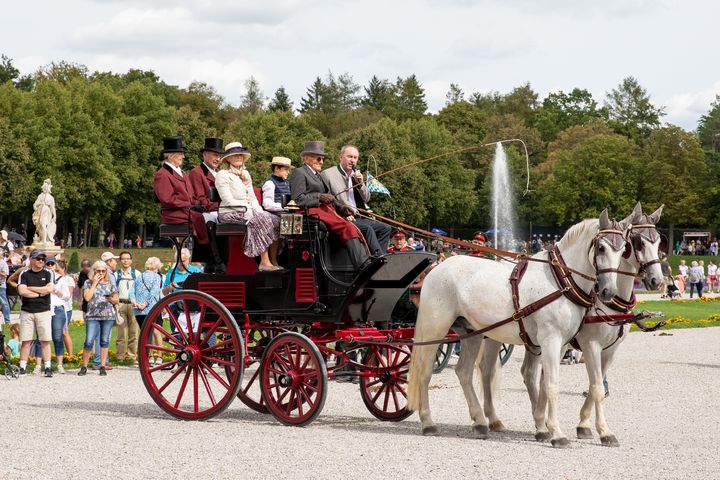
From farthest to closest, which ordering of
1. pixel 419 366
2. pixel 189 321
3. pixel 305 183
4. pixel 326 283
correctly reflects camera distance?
pixel 189 321 < pixel 305 183 < pixel 326 283 < pixel 419 366

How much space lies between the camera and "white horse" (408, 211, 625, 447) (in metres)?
10.1

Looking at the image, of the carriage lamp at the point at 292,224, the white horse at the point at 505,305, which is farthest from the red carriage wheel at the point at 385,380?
the carriage lamp at the point at 292,224

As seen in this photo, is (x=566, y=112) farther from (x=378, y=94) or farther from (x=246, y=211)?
(x=246, y=211)

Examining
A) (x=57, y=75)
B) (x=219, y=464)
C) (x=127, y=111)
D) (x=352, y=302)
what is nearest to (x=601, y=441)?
(x=352, y=302)

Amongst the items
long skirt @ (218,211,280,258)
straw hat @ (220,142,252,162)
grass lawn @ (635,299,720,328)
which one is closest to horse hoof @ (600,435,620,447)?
long skirt @ (218,211,280,258)

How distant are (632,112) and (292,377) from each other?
99.6m

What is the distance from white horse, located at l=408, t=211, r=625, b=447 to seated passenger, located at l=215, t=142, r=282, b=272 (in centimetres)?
178

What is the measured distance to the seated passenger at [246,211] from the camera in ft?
37.6

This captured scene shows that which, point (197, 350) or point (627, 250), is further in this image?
point (197, 350)

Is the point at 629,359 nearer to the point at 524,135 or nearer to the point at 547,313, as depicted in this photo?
the point at 547,313

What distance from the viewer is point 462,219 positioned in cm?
8569

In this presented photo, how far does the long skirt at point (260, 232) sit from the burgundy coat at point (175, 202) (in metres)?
0.72

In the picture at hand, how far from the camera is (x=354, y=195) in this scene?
1216cm

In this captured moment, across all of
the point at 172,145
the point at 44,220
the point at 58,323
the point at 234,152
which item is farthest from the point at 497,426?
the point at 44,220
